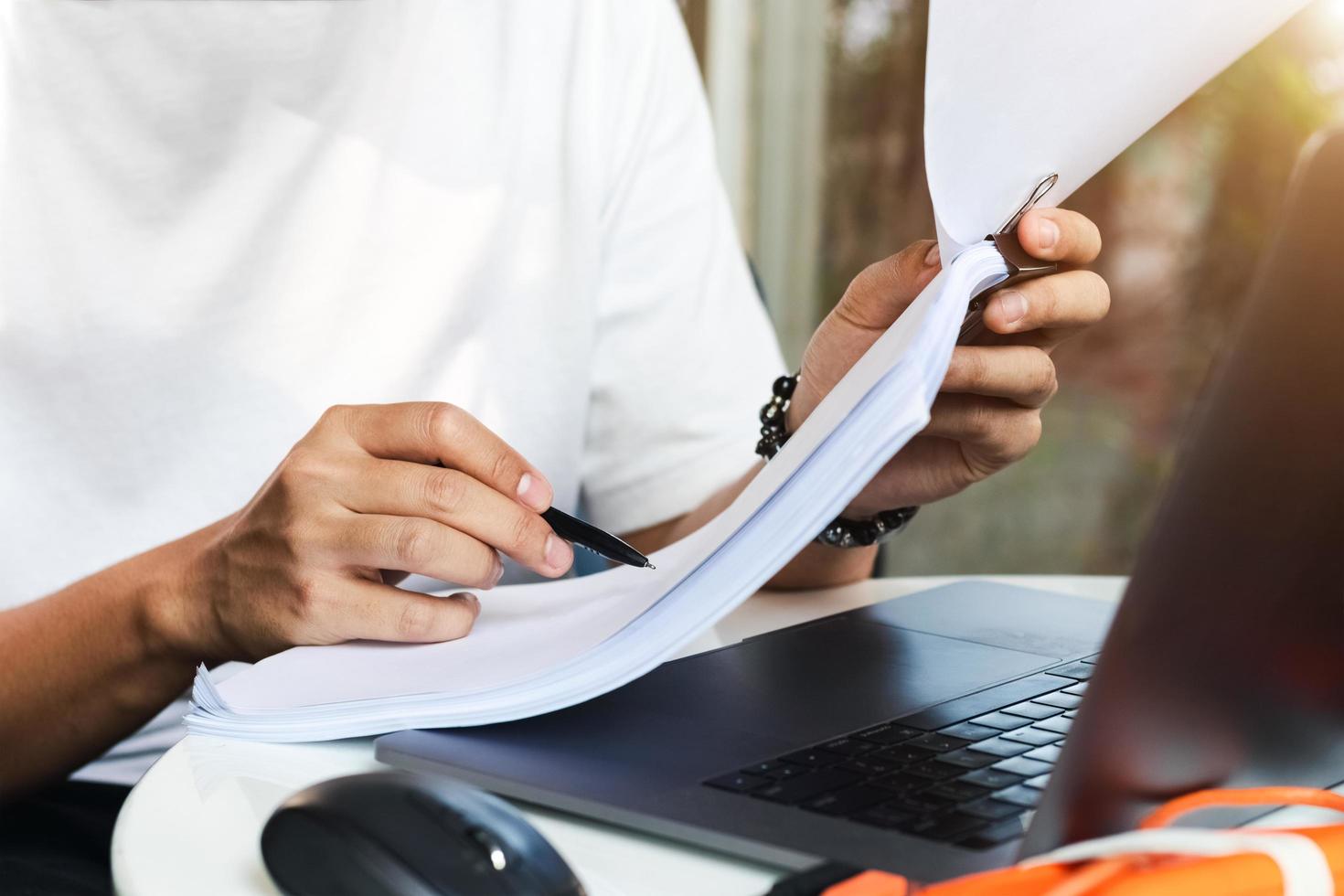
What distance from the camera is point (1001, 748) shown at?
0.46 meters

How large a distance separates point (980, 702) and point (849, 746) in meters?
0.09

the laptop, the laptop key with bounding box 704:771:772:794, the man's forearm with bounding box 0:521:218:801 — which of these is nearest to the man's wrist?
the man's forearm with bounding box 0:521:218:801

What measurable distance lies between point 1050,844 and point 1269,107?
74.0 inches

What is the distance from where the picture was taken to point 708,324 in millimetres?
1119

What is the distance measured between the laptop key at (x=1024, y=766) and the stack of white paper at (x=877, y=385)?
0.11 meters

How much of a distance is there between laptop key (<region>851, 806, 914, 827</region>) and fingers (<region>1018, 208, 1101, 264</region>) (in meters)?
0.29

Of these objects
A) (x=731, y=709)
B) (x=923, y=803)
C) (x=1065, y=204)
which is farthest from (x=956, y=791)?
(x=1065, y=204)

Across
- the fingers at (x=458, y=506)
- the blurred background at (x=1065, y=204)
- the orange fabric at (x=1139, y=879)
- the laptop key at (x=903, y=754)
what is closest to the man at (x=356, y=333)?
the fingers at (x=458, y=506)

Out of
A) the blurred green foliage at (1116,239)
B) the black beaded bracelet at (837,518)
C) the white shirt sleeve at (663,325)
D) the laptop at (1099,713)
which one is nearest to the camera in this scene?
the laptop at (1099,713)

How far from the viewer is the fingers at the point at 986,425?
28.4 inches

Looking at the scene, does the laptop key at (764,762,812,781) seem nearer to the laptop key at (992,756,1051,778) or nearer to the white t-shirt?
the laptop key at (992,756,1051,778)

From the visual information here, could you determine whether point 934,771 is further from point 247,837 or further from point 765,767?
point 247,837

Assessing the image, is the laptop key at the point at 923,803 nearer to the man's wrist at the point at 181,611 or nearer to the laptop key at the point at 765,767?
the laptop key at the point at 765,767

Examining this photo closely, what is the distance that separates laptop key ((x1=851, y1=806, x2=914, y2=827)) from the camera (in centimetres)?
39
